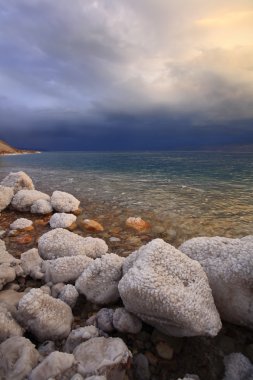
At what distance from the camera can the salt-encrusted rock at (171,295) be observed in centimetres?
396

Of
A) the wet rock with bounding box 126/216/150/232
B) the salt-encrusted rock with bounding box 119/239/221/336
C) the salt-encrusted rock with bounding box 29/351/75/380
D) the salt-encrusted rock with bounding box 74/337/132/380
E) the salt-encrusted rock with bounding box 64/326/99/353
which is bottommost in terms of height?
the wet rock with bounding box 126/216/150/232

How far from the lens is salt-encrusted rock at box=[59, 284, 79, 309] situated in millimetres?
5090

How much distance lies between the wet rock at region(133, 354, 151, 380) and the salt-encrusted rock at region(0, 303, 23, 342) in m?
1.78

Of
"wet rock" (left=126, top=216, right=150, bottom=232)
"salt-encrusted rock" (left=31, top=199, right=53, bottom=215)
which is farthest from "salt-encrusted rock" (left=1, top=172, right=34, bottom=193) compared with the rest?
"wet rock" (left=126, top=216, right=150, bottom=232)

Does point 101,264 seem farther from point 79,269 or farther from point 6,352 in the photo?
point 6,352

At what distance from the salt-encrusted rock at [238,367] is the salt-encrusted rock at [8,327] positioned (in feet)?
10.0

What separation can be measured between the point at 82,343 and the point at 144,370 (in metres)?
0.94

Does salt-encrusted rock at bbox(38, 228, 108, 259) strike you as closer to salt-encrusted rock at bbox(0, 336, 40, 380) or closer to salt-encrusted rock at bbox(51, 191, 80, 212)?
salt-encrusted rock at bbox(0, 336, 40, 380)

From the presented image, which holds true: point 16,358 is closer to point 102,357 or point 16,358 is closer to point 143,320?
point 102,357

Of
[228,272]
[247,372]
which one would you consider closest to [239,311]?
[228,272]

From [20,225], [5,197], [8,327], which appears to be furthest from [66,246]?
[5,197]

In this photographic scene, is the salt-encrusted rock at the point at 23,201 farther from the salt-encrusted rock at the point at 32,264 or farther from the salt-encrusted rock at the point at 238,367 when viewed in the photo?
the salt-encrusted rock at the point at 238,367

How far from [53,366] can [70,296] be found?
1.80 meters

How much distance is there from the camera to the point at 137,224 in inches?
436
